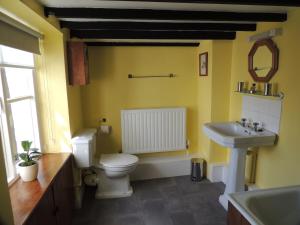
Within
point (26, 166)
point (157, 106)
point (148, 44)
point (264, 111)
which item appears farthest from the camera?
point (157, 106)

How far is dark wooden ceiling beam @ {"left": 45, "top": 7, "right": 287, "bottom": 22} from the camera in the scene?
6.12 feet

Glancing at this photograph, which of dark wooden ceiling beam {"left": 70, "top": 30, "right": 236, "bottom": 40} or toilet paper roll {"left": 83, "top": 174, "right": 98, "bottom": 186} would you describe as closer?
dark wooden ceiling beam {"left": 70, "top": 30, "right": 236, "bottom": 40}

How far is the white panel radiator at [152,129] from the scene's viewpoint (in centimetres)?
327

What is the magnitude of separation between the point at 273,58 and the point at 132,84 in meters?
1.90

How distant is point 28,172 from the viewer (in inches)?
71.5

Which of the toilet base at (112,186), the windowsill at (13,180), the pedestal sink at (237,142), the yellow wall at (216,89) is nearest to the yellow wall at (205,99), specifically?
the yellow wall at (216,89)

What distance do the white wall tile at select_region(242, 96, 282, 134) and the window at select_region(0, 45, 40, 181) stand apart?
2508 millimetres

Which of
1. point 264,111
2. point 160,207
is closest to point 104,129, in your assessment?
point 160,207

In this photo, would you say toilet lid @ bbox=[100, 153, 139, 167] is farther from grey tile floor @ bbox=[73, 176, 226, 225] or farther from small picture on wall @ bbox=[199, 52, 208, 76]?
small picture on wall @ bbox=[199, 52, 208, 76]

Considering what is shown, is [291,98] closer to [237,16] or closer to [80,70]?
[237,16]

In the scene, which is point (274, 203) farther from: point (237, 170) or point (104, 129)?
point (104, 129)

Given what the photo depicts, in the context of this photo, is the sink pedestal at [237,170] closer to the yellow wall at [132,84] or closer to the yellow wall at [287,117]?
the yellow wall at [287,117]

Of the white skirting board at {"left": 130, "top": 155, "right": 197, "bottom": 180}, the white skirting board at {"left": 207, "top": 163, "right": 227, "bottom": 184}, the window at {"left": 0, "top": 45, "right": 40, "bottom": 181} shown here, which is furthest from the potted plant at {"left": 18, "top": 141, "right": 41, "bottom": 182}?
the white skirting board at {"left": 207, "top": 163, "right": 227, "bottom": 184}

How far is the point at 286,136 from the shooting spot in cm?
217
